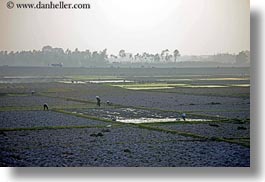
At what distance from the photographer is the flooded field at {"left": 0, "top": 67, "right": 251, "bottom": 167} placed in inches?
210

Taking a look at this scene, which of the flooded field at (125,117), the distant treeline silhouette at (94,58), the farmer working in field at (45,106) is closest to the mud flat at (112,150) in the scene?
the flooded field at (125,117)

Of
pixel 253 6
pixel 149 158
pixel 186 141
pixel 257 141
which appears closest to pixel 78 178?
pixel 149 158

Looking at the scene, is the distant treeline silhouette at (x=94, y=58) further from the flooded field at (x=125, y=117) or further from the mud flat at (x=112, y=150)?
the mud flat at (x=112, y=150)

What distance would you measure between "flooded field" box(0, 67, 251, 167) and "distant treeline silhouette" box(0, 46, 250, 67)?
9 cm

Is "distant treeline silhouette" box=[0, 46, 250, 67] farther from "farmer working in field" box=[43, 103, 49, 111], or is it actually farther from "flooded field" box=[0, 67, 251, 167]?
"farmer working in field" box=[43, 103, 49, 111]

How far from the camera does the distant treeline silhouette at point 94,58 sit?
5.47 m

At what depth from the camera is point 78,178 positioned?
5.30m

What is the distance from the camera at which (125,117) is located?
5.61 metres

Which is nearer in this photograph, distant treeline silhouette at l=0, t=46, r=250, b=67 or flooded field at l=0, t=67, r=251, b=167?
flooded field at l=0, t=67, r=251, b=167

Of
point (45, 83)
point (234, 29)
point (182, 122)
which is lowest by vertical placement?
point (182, 122)

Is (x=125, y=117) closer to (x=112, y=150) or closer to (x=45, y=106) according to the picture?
(x=112, y=150)

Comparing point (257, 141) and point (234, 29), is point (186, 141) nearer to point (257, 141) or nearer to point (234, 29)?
point (257, 141)

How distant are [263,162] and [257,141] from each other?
0.61 ft

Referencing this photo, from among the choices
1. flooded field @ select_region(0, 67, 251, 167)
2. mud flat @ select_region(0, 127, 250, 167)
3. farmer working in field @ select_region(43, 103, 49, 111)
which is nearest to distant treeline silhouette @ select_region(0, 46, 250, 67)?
flooded field @ select_region(0, 67, 251, 167)
